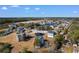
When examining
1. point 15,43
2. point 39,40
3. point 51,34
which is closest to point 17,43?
point 15,43

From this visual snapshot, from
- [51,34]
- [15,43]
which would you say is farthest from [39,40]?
[15,43]

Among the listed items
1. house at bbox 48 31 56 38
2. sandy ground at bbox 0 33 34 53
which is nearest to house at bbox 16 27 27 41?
sandy ground at bbox 0 33 34 53

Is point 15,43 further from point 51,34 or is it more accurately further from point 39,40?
point 51,34

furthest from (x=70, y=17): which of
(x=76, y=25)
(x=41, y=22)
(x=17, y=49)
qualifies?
(x=17, y=49)

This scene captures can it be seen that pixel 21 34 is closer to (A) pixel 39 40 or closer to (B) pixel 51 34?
(A) pixel 39 40

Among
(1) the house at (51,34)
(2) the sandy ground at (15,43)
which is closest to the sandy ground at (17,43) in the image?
(2) the sandy ground at (15,43)

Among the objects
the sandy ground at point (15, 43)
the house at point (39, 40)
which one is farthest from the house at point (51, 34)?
the sandy ground at point (15, 43)

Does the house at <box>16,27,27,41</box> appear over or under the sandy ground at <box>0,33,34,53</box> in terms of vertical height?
over

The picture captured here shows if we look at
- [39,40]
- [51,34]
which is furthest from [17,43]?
[51,34]

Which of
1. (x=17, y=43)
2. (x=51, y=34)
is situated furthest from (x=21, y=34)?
(x=51, y=34)

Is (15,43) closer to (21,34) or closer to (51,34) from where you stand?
(21,34)

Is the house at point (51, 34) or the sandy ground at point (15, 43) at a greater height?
the house at point (51, 34)

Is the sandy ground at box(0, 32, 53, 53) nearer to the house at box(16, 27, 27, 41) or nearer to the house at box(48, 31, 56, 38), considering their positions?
the house at box(16, 27, 27, 41)

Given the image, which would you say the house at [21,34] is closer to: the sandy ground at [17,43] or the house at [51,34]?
the sandy ground at [17,43]
